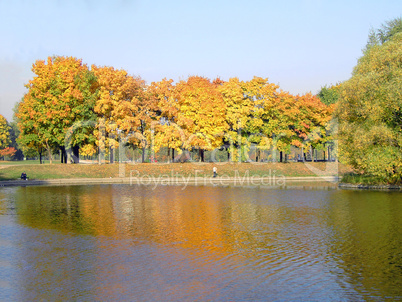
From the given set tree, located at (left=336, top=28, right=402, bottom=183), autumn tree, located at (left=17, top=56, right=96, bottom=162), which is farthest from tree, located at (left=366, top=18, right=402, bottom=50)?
autumn tree, located at (left=17, top=56, right=96, bottom=162)

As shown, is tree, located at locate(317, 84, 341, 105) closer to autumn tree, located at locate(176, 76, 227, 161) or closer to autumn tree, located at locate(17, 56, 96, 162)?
autumn tree, located at locate(176, 76, 227, 161)

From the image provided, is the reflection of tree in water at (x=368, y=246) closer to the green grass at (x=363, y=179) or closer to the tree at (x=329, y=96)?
the green grass at (x=363, y=179)

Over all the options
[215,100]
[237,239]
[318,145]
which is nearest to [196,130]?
[215,100]

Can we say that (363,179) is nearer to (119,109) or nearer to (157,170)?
(157,170)

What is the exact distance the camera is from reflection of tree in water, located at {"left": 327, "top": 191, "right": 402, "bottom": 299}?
12438 mm

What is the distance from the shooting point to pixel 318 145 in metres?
75.3

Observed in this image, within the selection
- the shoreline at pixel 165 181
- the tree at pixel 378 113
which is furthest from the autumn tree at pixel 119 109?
the tree at pixel 378 113

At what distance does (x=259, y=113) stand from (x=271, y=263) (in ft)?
183

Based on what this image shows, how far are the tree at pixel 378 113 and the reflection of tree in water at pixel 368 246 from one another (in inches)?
419

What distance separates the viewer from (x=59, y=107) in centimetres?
6206

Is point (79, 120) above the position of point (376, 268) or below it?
above

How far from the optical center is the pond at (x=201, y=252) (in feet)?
38.9

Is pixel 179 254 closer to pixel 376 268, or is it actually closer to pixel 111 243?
pixel 111 243

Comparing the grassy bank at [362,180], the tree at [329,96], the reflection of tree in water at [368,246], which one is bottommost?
the reflection of tree in water at [368,246]
